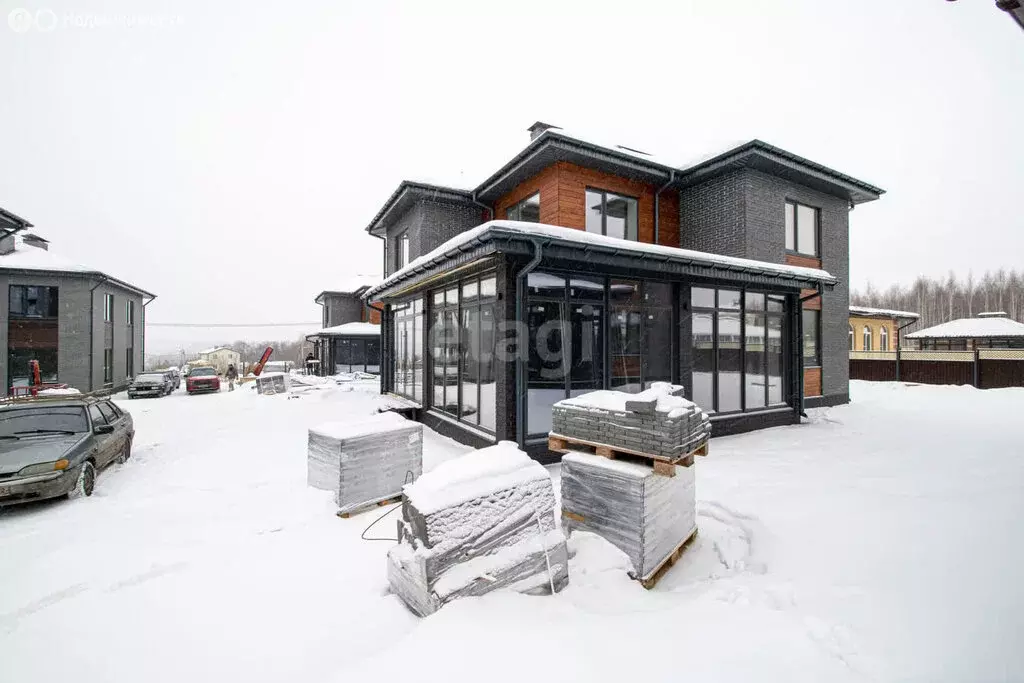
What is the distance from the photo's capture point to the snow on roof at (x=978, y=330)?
70.7 ft

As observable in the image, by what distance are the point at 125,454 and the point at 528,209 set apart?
34.6ft

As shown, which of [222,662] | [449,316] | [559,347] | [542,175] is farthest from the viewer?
[542,175]

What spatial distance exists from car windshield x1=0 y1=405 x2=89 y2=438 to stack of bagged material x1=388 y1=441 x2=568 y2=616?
6.24 meters

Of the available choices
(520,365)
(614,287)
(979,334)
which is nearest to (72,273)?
(520,365)

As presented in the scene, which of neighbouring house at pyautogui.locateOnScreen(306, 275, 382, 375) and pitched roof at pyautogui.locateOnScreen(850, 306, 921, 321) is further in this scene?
neighbouring house at pyautogui.locateOnScreen(306, 275, 382, 375)

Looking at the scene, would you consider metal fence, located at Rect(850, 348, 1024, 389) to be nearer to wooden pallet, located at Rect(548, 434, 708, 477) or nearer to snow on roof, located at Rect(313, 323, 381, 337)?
wooden pallet, located at Rect(548, 434, 708, 477)

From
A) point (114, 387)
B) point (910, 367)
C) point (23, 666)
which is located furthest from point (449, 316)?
point (114, 387)

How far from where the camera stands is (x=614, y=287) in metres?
7.85

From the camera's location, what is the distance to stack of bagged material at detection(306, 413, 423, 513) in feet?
15.9

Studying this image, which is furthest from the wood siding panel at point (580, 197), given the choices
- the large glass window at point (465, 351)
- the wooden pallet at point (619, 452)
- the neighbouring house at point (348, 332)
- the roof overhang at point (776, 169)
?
the neighbouring house at point (348, 332)

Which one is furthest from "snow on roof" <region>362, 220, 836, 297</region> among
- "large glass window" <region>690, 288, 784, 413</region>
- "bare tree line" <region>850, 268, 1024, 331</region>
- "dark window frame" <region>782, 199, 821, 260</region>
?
"bare tree line" <region>850, 268, 1024, 331</region>

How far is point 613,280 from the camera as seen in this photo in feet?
25.6

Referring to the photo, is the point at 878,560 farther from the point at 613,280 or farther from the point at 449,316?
the point at 449,316

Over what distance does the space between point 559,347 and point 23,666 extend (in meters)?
6.73
